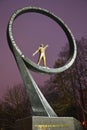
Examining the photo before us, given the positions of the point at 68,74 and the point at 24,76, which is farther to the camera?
the point at 68,74

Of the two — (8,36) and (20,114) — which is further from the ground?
(8,36)

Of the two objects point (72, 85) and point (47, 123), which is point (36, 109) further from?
point (72, 85)

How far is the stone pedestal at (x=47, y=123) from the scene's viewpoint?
8.67 m

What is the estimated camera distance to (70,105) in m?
21.7

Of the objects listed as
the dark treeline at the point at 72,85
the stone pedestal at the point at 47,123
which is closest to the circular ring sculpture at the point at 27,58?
the stone pedestal at the point at 47,123

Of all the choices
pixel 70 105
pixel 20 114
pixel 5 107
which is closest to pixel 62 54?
pixel 70 105

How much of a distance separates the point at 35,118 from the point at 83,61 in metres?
14.2

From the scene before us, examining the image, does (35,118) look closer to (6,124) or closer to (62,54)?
(62,54)

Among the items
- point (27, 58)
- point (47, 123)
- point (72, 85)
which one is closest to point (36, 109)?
point (47, 123)

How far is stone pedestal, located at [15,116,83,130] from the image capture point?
28.5 feet

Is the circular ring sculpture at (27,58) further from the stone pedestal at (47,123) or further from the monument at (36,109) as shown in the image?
the stone pedestal at (47,123)

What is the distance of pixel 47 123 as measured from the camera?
8898mm

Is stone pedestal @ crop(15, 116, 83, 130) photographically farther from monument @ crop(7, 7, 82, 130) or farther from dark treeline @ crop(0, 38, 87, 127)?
dark treeline @ crop(0, 38, 87, 127)

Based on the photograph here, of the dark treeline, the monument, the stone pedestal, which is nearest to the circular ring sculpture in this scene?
the monument
